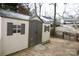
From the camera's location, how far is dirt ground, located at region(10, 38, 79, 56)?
2.31 m

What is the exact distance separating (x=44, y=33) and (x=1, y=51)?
1.97 ft

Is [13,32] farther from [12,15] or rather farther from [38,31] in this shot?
[38,31]

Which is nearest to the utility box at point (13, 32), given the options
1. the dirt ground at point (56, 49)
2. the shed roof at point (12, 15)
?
the shed roof at point (12, 15)

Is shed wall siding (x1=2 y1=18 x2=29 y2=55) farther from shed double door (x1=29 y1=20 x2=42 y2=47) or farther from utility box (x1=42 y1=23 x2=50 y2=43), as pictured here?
utility box (x1=42 y1=23 x2=50 y2=43)

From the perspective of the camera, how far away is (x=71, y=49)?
90.9 inches

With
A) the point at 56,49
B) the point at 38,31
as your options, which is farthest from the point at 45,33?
the point at 56,49

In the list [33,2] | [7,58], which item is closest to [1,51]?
[7,58]

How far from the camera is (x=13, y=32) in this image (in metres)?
2.25

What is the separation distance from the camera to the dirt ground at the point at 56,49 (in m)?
2.31

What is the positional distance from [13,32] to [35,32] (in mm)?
294

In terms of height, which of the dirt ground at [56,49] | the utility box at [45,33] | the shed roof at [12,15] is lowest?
the dirt ground at [56,49]

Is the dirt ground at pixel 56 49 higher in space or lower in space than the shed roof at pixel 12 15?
lower

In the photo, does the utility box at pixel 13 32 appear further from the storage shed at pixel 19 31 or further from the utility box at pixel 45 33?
the utility box at pixel 45 33

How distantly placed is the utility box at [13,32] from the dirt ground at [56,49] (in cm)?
14
